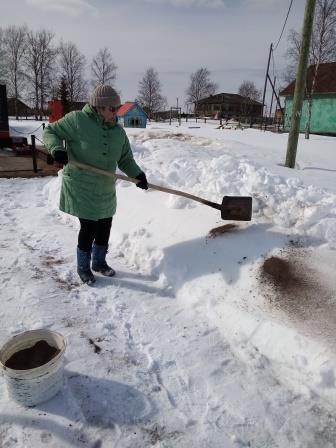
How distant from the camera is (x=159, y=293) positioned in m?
3.48

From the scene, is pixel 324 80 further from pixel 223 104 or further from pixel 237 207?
pixel 223 104

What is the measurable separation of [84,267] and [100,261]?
212 mm

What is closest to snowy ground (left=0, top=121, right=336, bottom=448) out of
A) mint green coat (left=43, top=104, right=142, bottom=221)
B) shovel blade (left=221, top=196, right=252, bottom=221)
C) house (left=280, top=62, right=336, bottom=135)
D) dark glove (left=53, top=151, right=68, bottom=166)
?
shovel blade (left=221, top=196, right=252, bottom=221)

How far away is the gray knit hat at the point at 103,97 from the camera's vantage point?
3150 millimetres

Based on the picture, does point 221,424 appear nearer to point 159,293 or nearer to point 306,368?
point 306,368

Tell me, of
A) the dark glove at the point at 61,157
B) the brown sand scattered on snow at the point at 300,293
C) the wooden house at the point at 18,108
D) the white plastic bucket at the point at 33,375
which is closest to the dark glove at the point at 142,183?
the dark glove at the point at 61,157

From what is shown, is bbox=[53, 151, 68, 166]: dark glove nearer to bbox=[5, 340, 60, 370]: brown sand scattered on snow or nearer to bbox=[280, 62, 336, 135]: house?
bbox=[5, 340, 60, 370]: brown sand scattered on snow

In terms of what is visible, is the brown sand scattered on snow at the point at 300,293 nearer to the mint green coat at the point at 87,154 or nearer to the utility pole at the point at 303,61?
the mint green coat at the point at 87,154

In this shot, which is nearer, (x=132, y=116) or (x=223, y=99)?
(x=132, y=116)

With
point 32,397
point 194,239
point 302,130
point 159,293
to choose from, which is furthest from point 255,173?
point 302,130

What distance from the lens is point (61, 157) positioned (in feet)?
10.5

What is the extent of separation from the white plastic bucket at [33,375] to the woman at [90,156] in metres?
1.29

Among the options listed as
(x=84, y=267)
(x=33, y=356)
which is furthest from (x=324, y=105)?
(x=33, y=356)

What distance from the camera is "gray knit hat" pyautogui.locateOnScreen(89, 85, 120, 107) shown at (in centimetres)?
315
